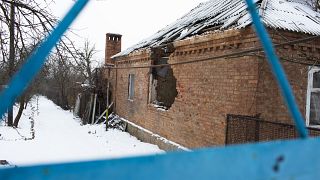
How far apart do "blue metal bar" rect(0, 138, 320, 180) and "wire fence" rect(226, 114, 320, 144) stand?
4.68m

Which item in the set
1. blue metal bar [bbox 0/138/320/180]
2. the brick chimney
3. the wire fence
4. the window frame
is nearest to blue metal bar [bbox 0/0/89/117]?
blue metal bar [bbox 0/138/320/180]

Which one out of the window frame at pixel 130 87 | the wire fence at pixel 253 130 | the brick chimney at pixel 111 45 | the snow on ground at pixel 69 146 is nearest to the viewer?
the wire fence at pixel 253 130

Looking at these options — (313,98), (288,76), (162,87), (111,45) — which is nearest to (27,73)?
(288,76)

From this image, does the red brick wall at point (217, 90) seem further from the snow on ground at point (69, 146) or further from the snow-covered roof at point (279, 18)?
the snow on ground at point (69, 146)

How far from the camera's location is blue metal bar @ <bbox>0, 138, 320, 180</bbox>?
782 millimetres

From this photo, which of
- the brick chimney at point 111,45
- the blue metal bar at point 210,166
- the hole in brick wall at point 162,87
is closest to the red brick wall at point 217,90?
the hole in brick wall at point 162,87

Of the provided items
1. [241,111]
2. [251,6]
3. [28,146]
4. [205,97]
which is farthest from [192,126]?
[251,6]

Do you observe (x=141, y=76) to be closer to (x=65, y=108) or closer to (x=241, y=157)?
(x=241, y=157)

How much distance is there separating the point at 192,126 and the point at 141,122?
436 centimetres

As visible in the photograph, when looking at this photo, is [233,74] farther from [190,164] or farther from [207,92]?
[190,164]

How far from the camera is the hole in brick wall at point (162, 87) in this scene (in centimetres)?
1084

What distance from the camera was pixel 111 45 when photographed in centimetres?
1950

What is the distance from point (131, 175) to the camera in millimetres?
842

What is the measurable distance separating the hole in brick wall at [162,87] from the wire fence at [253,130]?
3.95m
